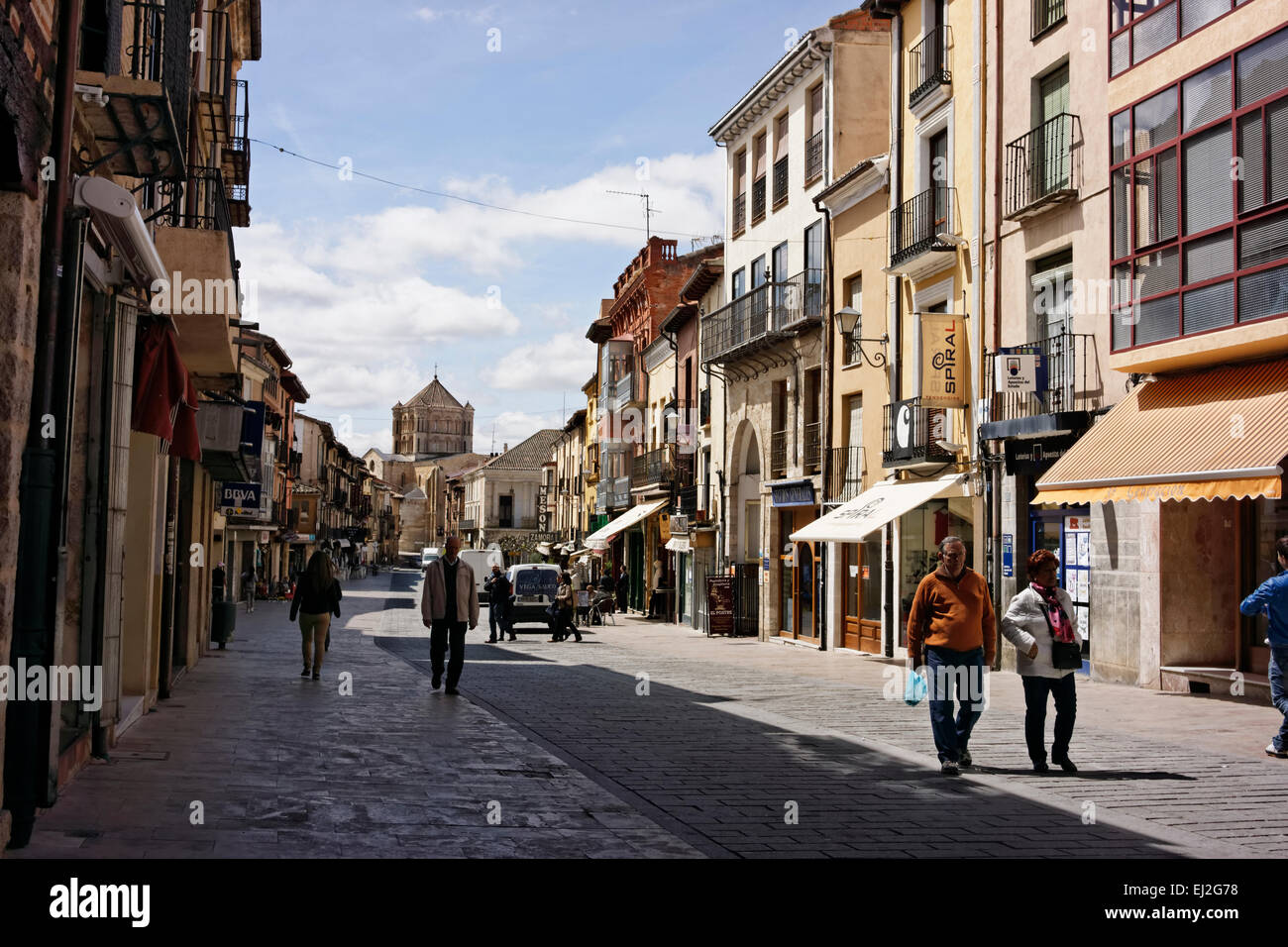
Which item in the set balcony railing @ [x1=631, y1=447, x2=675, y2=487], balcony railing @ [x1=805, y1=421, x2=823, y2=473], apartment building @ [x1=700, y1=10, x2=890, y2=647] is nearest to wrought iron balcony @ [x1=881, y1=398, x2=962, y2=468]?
apartment building @ [x1=700, y1=10, x2=890, y2=647]

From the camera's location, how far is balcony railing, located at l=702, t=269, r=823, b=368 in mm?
28828

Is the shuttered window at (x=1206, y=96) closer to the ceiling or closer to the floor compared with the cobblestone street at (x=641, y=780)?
closer to the ceiling

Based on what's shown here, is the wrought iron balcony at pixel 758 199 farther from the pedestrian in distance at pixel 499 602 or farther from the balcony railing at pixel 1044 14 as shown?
the balcony railing at pixel 1044 14

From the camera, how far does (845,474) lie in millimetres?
26859

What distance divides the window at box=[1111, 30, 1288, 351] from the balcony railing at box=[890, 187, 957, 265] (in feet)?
18.6

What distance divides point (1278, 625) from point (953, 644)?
116 inches

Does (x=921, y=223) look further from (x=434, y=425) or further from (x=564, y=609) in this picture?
(x=434, y=425)

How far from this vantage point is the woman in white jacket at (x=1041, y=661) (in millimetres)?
9844

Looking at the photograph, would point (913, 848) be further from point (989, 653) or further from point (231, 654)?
point (231, 654)

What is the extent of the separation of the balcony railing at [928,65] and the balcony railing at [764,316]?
540cm

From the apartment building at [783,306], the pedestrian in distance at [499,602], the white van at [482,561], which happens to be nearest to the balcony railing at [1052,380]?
the apartment building at [783,306]

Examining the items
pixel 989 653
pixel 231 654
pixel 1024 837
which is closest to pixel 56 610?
pixel 1024 837

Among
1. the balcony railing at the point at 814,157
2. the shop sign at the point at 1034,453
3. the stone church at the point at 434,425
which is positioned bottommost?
the shop sign at the point at 1034,453

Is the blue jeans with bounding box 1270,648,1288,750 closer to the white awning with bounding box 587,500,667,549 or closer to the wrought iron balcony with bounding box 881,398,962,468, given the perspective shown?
the wrought iron balcony with bounding box 881,398,962,468
